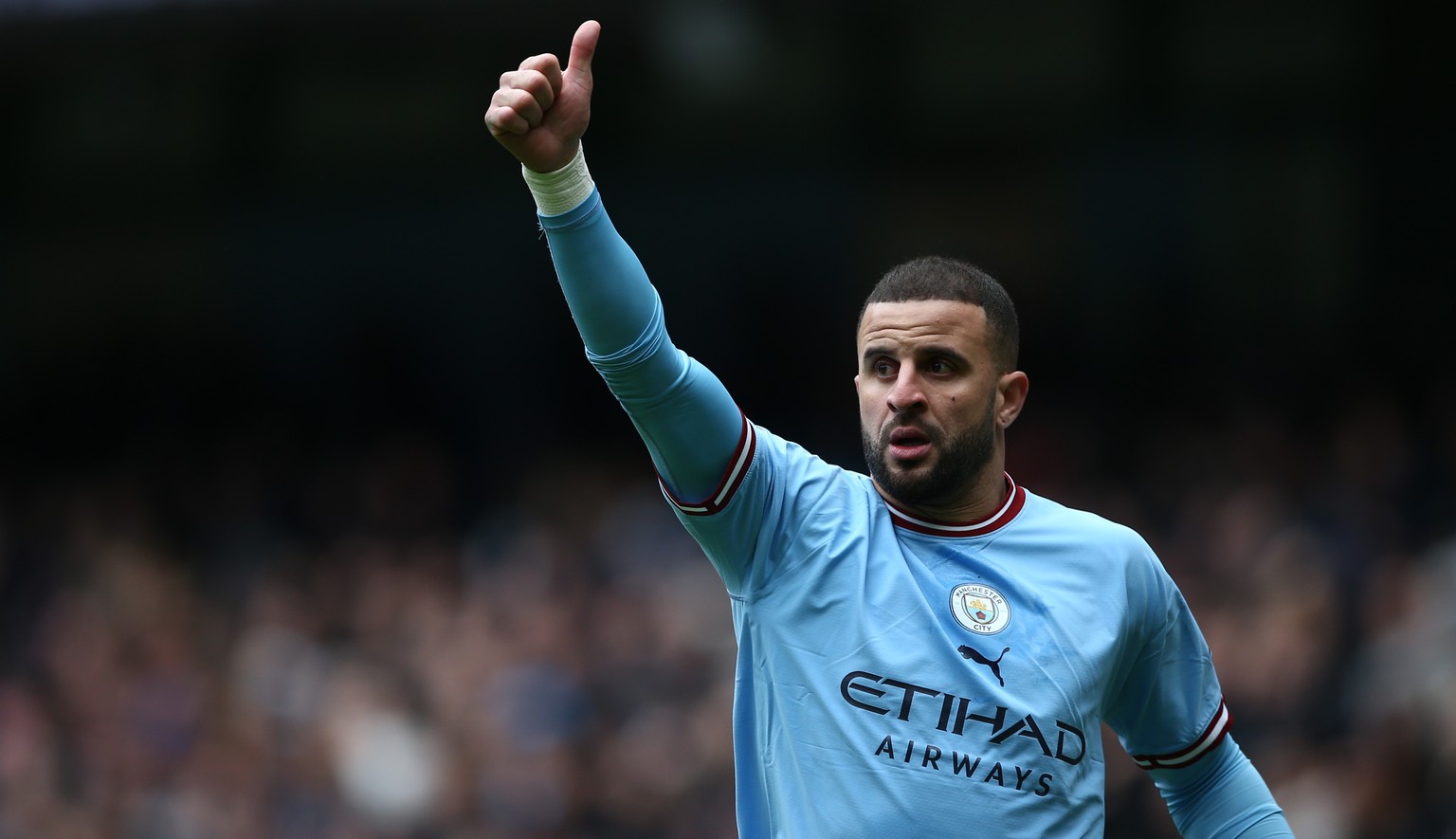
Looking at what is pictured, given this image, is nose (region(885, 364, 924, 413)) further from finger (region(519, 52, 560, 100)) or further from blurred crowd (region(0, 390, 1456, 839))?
blurred crowd (region(0, 390, 1456, 839))

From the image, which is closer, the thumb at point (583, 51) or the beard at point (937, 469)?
the thumb at point (583, 51)

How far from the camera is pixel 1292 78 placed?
36.2 ft

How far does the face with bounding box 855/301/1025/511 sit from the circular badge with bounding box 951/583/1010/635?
192mm

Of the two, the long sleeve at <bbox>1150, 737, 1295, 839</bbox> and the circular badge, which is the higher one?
the circular badge

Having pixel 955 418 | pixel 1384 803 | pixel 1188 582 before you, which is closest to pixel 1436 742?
pixel 1384 803

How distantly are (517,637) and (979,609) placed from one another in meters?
7.05

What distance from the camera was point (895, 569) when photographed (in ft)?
11.0

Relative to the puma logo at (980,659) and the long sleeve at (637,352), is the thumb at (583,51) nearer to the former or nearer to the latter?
the long sleeve at (637,352)

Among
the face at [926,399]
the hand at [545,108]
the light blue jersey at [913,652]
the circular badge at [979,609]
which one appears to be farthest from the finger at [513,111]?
the circular badge at [979,609]

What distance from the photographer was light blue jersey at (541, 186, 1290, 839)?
124 inches

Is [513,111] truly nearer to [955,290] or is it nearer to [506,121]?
[506,121]

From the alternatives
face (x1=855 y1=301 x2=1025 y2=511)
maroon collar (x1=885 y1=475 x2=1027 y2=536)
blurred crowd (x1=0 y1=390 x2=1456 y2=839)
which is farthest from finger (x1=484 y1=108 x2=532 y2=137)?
blurred crowd (x1=0 y1=390 x2=1456 y2=839)

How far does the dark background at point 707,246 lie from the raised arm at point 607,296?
213 inches

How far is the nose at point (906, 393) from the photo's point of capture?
335 centimetres
